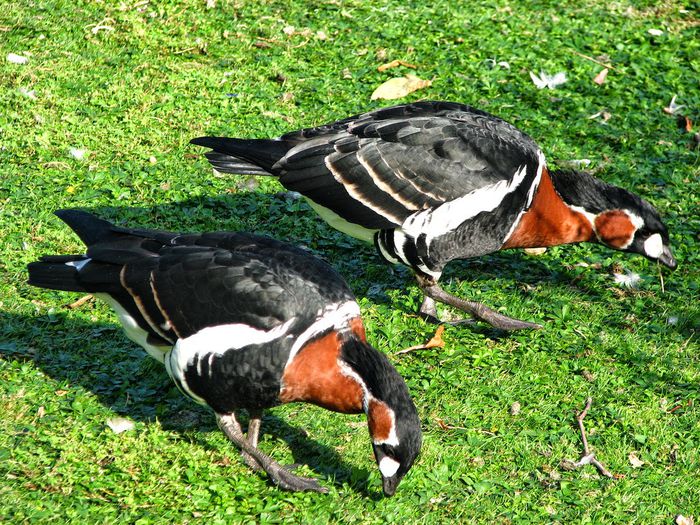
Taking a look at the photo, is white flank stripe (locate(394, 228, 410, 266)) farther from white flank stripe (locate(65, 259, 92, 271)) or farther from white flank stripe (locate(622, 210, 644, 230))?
white flank stripe (locate(65, 259, 92, 271))

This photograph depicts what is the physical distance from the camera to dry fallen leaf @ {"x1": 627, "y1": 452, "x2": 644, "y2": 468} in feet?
17.5

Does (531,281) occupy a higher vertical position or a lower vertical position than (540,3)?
lower

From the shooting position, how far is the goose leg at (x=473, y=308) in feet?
20.6

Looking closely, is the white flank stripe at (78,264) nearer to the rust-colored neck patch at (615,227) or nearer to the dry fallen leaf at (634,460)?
the dry fallen leaf at (634,460)

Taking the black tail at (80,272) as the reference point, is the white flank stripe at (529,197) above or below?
below

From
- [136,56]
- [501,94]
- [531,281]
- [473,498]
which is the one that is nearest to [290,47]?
[136,56]

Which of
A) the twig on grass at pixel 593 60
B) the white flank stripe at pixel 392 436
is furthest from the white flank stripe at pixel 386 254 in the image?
the twig on grass at pixel 593 60

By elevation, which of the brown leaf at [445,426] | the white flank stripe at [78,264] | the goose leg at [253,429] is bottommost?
the brown leaf at [445,426]

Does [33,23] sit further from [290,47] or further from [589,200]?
[589,200]

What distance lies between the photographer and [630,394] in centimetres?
588

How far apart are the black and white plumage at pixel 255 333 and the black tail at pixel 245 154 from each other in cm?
125

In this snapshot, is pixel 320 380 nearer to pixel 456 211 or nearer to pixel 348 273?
pixel 456 211

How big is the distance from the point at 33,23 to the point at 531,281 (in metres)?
5.86

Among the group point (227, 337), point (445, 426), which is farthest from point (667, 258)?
point (227, 337)
